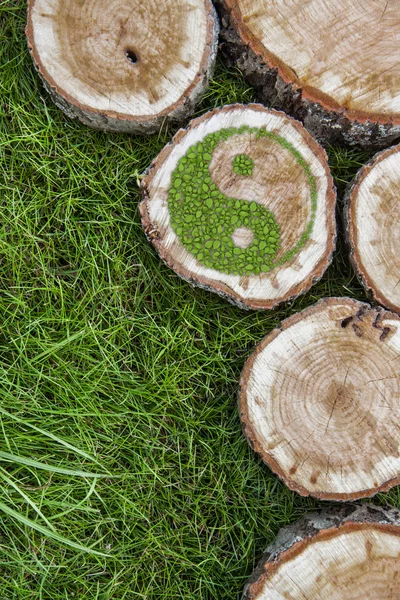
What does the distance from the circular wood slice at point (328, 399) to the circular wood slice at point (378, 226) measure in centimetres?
10

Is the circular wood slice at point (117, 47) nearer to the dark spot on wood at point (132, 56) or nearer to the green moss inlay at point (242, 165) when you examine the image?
the dark spot on wood at point (132, 56)

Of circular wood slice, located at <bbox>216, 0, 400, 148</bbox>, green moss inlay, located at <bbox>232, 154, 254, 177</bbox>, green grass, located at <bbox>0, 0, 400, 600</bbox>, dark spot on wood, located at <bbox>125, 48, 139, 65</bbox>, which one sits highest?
circular wood slice, located at <bbox>216, 0, 400, 148</bbox>

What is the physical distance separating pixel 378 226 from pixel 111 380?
39.6 inches

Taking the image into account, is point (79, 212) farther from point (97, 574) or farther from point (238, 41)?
point (97, 574)

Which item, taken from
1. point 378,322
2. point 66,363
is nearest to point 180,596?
point 66,363

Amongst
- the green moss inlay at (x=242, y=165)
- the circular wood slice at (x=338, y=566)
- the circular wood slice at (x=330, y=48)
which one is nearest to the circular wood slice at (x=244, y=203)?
the green moss inlay at (x=242, y=165)

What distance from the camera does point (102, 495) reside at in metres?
1.69

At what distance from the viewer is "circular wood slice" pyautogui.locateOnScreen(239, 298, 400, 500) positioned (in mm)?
1543

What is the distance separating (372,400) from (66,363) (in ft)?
3.24

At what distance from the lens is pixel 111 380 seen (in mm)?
1728

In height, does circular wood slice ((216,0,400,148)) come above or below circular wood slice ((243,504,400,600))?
above

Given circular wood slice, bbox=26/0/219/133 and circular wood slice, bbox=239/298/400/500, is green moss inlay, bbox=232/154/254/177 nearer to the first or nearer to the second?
circular wood slice, bbox=26/0/219/133

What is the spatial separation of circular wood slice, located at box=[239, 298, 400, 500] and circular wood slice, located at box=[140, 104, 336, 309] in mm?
162

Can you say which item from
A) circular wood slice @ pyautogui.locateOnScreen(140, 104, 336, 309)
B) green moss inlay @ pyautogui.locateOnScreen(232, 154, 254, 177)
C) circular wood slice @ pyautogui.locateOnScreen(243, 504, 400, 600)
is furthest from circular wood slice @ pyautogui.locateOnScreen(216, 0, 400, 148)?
circular wood slice @ pyautogui.locateOnScreen(243, 504, 400, 600)
